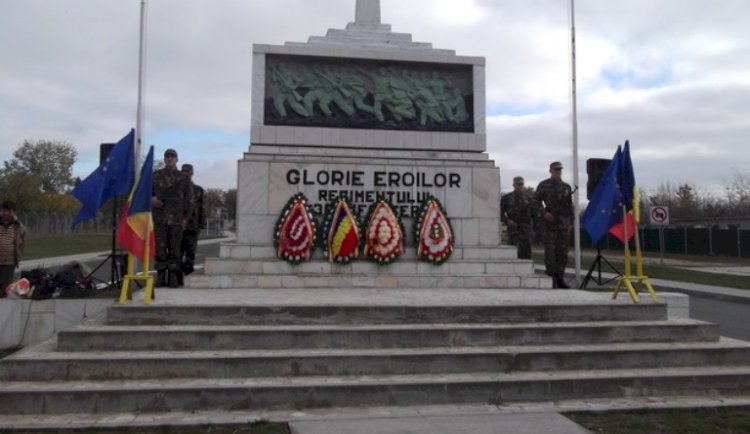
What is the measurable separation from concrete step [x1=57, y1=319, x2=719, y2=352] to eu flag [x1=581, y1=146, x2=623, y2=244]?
6.01 ft

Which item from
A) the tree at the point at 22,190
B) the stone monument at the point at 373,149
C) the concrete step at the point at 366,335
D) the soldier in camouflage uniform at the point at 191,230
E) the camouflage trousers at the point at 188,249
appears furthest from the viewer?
the tree at the point at 22,190

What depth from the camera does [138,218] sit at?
7.32 metres

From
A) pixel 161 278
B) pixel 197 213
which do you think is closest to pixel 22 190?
pixel 197 213

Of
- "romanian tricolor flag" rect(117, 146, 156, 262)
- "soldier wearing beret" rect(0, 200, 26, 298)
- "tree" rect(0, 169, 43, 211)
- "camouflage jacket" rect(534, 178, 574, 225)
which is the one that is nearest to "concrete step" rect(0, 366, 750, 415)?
"romanian tricolor flag" rect(117, 146, 156, 262)

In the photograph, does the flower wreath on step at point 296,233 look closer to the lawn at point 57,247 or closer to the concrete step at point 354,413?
the concrete step at point 354,413

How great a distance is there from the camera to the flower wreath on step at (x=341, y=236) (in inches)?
383

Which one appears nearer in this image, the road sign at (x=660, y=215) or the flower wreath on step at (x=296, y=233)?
the flower wreath on step at (x=296, y=233)

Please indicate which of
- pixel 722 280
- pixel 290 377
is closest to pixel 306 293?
pixel 290 377

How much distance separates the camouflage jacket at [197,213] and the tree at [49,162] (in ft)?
186

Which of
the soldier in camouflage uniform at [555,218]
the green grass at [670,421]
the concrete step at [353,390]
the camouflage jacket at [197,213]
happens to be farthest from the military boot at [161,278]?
the green grass at [670,421]

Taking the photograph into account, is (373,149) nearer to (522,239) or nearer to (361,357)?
(522,239)

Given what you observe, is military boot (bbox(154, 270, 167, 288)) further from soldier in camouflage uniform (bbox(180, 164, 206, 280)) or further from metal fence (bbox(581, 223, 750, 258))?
metal fence (bbox(581, 223, 750, 258))

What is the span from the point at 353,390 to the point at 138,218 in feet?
11.8

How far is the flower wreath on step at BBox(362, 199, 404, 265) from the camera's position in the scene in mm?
9766
